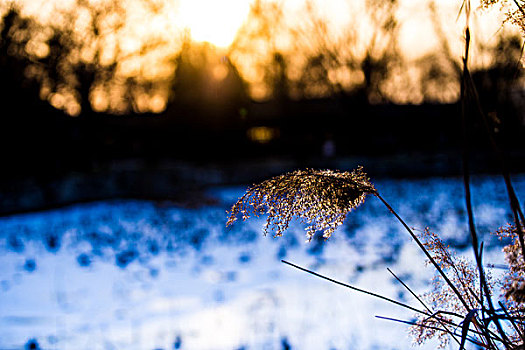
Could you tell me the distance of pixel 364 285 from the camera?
490 centimetres

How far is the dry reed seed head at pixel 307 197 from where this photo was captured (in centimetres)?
172

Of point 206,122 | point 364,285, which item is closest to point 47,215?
point 364,285

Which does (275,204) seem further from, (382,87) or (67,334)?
(382,87)

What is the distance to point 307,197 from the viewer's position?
1723mm

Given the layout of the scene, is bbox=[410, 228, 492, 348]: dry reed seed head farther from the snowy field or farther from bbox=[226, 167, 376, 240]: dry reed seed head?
the snowy field

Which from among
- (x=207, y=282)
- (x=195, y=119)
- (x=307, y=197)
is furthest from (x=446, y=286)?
(x=195, y=119)

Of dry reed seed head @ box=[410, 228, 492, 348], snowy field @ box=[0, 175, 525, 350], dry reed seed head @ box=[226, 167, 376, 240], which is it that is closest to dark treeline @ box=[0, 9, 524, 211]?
snowy field @ box=[0, 175, 525, 350]

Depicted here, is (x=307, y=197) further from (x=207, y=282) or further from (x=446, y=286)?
(x=207, y=282)

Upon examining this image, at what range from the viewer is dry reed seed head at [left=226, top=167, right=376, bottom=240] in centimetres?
172

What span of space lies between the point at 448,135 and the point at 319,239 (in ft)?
89.4

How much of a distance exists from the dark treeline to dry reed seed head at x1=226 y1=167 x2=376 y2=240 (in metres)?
13.0

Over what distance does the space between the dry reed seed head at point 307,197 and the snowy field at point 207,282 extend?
182 cm

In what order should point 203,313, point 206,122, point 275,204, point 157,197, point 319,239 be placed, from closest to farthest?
point 275,204, point 203,313, point 319,239, point 157,197, point 206,122

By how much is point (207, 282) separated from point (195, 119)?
72.4 ft
